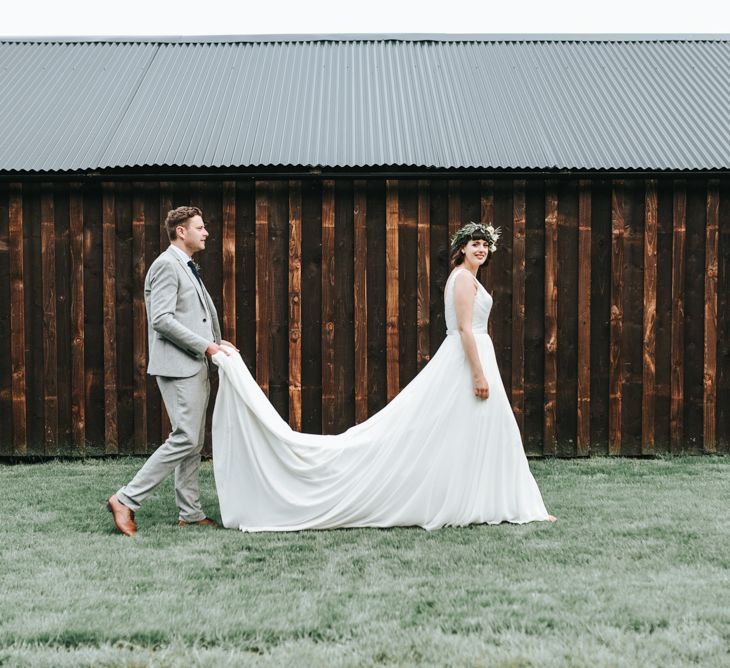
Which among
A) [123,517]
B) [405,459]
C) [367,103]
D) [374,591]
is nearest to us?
[374,591]

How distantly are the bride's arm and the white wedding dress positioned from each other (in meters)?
0.07

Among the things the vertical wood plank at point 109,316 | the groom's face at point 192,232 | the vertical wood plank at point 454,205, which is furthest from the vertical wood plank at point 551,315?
the vertical wood plank at point 109,316

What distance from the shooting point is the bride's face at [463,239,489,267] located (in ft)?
17.7

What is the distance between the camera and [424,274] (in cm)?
784

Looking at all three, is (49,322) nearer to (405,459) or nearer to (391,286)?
(391,286)

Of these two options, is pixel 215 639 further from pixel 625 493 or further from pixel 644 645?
pixel 625 493

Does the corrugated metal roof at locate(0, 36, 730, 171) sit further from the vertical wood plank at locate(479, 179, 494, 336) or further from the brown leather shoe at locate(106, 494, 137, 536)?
the brown leather shoe at locate(106, 494, 137, 536)

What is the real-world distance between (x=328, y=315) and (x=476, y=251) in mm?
2745

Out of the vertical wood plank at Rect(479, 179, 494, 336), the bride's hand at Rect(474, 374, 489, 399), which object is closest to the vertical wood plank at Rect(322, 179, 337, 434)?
the vertical wood plank at Rect(479, 179, 494, 336)

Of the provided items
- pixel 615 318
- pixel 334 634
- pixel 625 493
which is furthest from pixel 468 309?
pixel 615 318

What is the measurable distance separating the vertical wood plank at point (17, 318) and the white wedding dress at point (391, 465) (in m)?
3.48

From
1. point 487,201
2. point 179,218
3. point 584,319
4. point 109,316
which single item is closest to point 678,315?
point 584,319

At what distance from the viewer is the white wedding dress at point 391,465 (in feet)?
17.2

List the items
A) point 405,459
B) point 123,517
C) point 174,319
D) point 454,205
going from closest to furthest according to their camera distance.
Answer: point 123,517
point 174,319
point 405,459
point 454,205
